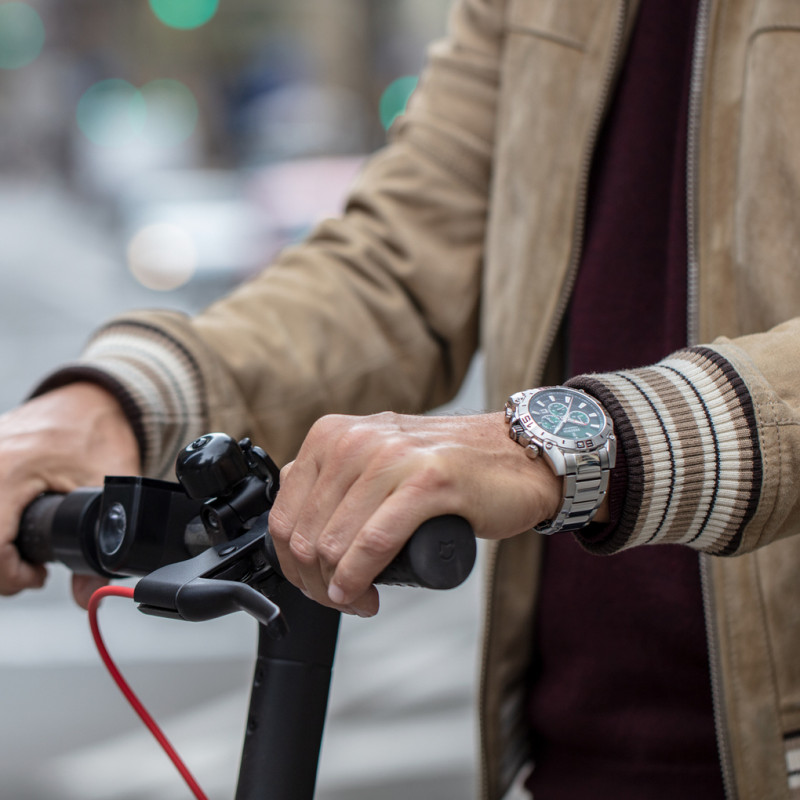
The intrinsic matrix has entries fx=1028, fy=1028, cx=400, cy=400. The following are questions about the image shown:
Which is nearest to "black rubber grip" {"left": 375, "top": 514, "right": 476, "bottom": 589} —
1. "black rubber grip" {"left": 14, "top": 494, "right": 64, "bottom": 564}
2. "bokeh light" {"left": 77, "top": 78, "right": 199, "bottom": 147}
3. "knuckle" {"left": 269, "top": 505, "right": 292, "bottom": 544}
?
"knuckle" {"left": 269, "top": 505, "right": 292, "bottom": 544}

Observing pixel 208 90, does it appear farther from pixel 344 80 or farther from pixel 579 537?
pixel 579 537

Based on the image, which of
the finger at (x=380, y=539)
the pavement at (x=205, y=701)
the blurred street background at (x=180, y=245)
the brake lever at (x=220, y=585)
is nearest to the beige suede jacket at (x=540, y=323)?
the finger at (x=380, y=539)

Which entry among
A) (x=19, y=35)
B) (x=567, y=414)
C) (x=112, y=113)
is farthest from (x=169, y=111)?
(x=567, y=414)

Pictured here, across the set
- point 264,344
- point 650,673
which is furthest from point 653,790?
point 264,344

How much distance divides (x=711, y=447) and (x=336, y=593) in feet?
1.36

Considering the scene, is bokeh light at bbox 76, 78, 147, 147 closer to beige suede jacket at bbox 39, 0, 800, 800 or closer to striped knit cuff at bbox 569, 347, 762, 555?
beige suede jacket at bbox 39, 0, 800, 800

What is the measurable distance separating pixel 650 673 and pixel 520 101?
950 mm

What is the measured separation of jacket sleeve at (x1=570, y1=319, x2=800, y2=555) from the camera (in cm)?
104

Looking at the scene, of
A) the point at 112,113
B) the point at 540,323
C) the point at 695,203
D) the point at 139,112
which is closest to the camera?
the point at 695,203

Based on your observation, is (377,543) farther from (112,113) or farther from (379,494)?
(112,113)

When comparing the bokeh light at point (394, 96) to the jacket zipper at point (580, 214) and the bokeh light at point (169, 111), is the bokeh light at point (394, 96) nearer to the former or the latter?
the bokeh light at point (169, 111)

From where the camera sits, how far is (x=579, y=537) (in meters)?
1.12

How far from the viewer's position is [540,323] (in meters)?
1.66

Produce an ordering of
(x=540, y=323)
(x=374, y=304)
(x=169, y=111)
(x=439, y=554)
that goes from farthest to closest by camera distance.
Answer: (x=169, y=111) → (x=374, y=304) → (x=540, y=323) → (x=439, y=554)
